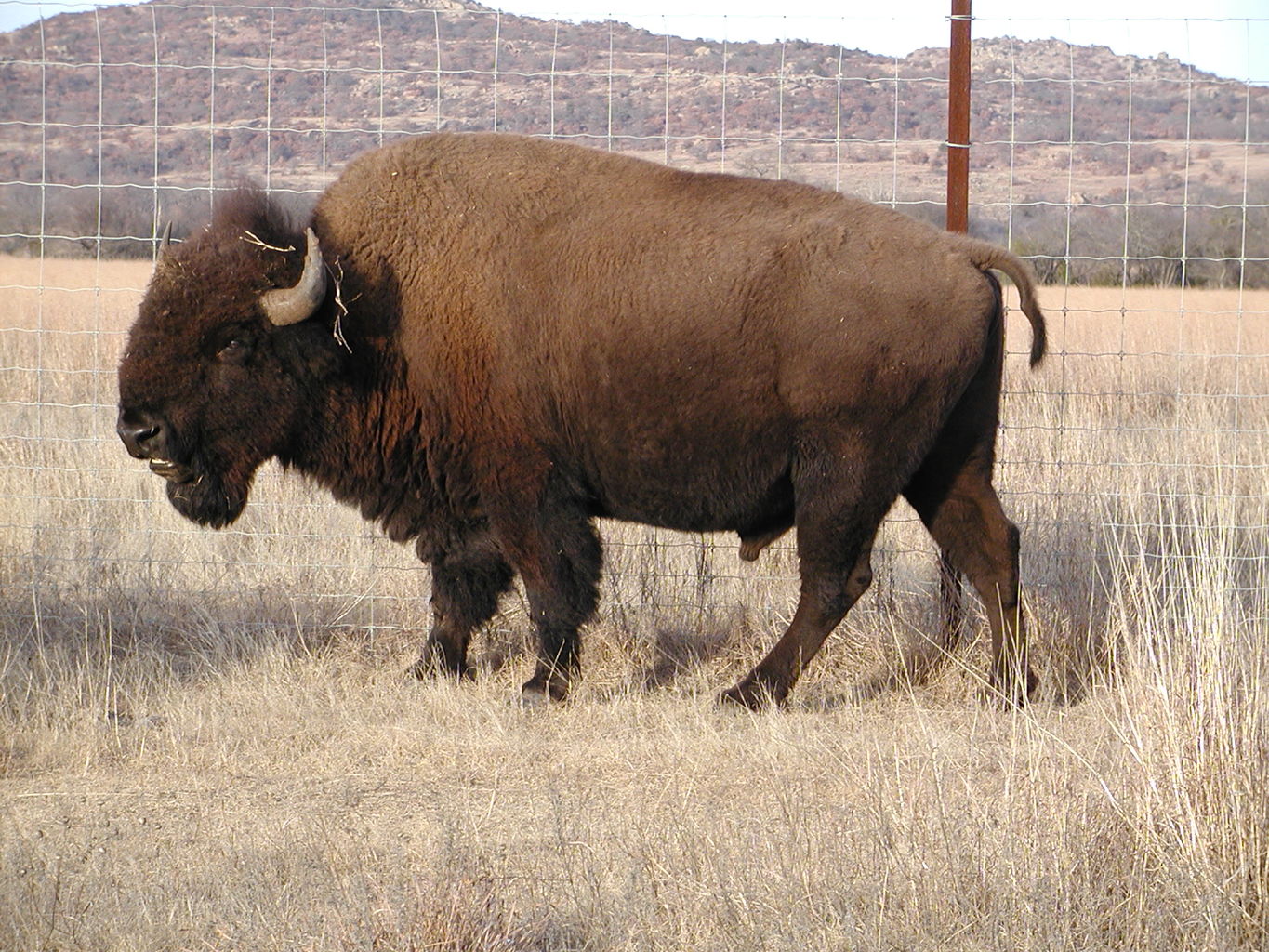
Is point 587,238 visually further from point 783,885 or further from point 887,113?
point 887,113

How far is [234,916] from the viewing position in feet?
11.4

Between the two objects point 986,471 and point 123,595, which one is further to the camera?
point 123,595

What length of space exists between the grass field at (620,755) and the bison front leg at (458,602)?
0.23 metres

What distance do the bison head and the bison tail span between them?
8.71 feet

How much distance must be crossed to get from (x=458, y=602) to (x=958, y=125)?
3.29m

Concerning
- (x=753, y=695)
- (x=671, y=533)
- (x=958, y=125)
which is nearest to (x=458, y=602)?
(x=753, y=695)

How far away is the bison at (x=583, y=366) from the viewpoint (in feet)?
17.5

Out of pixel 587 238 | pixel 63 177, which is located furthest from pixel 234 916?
pixel 63 177

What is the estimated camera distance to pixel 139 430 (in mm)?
5461

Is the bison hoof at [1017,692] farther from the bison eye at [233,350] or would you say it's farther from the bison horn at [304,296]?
the bison eye at [233,350]

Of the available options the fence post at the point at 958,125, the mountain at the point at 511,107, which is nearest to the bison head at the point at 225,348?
the fence post at the point at 958,125

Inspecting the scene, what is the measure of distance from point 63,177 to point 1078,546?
131 ft

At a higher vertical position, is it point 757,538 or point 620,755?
point 757,538

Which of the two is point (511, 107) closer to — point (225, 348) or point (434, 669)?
point (434, 669)
